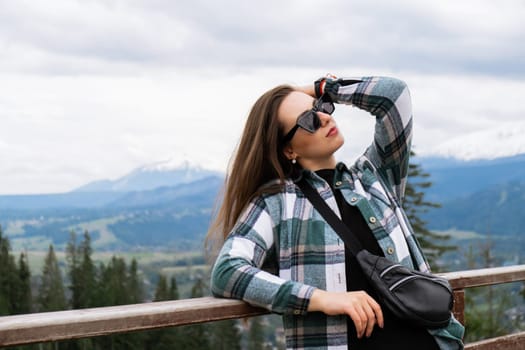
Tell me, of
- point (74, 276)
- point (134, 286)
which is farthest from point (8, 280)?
point (134, 286)

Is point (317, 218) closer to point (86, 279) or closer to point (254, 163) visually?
point (254, 163)

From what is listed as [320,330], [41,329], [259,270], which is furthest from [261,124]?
[41,329]

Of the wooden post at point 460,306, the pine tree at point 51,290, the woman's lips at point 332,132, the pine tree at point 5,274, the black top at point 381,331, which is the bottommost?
the pine tree at point 51,290

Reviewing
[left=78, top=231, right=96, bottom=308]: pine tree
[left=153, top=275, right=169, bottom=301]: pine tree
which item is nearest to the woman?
[left=153, top=275, right=169, bottom=301]: pine tree

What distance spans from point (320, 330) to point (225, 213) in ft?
1.78

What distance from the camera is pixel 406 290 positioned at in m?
2.37

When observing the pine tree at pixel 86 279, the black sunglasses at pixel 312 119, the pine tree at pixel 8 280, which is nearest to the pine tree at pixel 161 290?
the pine tree at pixel 86 279

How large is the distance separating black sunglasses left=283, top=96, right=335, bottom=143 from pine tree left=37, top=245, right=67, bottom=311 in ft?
167

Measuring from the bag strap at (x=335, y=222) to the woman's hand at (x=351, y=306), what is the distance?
169 millimetres

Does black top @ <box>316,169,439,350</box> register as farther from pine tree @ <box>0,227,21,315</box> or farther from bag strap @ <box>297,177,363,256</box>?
pine tree @ <box>0,227,21,315</box>

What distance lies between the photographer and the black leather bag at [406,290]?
7.75ft

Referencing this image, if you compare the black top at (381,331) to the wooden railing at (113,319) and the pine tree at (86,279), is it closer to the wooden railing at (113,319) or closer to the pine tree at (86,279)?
the wooden railing at (113,319)

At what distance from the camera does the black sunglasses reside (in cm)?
Answer: 263

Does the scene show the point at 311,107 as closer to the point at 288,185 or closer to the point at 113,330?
the point at 288,185
